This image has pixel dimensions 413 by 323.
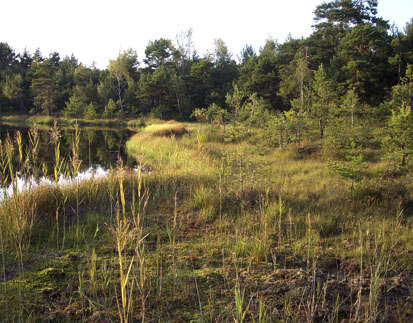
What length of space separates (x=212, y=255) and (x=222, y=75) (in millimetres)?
46103

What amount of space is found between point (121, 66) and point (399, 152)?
141 ft

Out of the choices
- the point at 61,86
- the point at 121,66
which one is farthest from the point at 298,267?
the point at 61,86

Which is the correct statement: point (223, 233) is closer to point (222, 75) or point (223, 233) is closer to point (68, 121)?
point (68, 121)

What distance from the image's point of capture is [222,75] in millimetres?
46906

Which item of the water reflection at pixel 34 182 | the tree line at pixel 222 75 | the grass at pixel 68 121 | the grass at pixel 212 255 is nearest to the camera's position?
the grass at pixel 212 255

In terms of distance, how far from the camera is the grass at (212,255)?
7.58ft

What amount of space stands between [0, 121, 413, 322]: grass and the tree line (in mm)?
15538

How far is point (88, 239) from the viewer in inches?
148

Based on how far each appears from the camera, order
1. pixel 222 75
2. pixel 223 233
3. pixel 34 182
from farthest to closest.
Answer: pixel 222 75 → pixel 34 182 → pixel 223 233

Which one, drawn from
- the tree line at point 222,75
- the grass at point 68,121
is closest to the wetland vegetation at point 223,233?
the tree line at point 222,75

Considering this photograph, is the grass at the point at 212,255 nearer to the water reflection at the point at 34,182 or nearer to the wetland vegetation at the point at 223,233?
the wetland vegetation at the point at 223,233

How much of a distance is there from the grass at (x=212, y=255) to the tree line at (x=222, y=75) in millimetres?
15538

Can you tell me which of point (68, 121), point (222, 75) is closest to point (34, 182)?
point (68, 121)

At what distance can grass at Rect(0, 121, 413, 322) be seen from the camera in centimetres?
231
